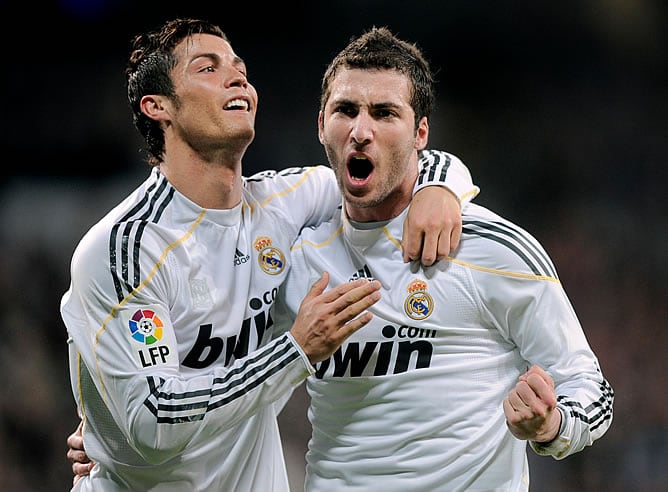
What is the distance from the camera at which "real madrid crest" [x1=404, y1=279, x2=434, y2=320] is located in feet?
7.75

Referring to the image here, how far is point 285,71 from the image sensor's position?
245 inches

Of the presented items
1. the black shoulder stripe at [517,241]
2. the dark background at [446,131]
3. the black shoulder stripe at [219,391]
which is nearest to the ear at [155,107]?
the black shoulder stripe at [219,391]

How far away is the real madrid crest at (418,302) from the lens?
93.0 inches

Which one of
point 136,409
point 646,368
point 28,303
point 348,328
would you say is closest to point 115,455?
point 136,409

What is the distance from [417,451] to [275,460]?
0.71 m

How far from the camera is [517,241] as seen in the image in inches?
91.9

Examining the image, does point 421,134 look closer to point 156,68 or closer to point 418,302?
point 418,302

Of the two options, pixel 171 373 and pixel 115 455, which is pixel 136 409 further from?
pixel 115 455

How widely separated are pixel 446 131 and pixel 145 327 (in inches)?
161

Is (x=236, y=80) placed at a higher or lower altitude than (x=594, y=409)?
higher

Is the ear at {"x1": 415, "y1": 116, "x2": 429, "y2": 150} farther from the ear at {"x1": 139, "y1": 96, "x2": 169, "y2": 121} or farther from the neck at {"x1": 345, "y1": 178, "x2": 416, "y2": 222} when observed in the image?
the ear at {"x1": 139, "y1": 96, "x2": 169, "y2": 121}

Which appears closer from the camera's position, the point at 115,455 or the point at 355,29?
the point at 115,455

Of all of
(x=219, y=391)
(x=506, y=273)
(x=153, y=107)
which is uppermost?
(x=153, y=107)

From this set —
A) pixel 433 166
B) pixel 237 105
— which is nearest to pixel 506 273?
pixel 433 166
